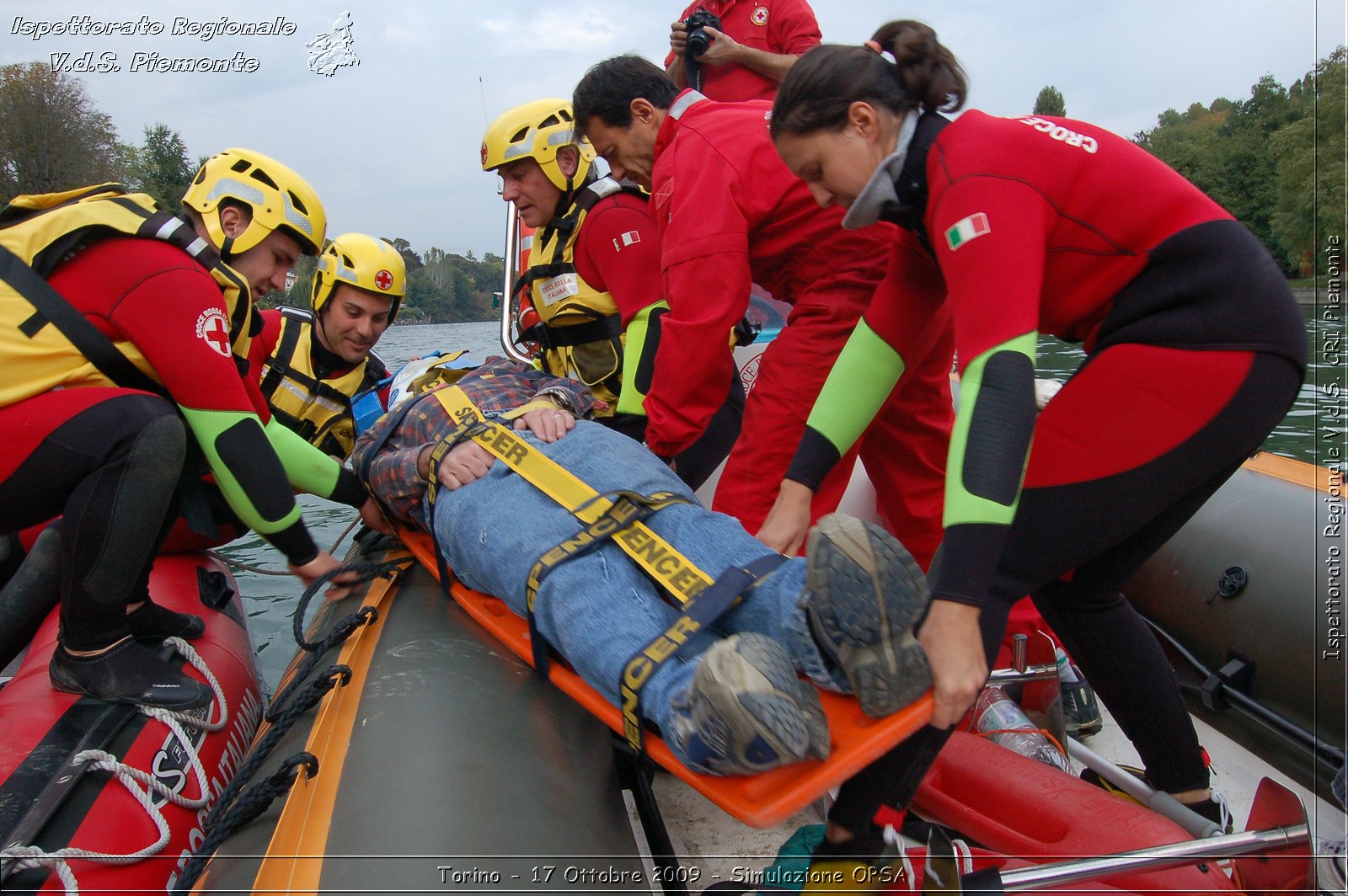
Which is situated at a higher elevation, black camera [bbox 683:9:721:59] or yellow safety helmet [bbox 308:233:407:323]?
black camera [bbox 683:9:721:59]

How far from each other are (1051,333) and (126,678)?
2.31 metres

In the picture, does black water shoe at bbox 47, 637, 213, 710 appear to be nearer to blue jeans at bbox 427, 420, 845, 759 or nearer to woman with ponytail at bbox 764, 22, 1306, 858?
blue jeans at bbox 427, 420, 845, 759

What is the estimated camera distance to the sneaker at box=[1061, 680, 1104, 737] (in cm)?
242

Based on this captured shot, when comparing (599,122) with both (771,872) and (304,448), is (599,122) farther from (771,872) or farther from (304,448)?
(771,872)

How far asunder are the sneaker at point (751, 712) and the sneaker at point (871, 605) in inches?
3.7

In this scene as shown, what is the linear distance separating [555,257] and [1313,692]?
286 centimetres

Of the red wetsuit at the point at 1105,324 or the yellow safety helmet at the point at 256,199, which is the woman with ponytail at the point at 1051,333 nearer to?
the red wetsuit at the point at 1105,324

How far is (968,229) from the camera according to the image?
4.46 ft

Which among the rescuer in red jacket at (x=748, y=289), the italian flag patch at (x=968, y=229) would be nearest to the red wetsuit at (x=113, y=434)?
the rescuer in red jacket at (x=748, y=289)

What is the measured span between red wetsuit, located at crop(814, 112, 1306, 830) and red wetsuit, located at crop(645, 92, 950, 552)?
0.90 meters

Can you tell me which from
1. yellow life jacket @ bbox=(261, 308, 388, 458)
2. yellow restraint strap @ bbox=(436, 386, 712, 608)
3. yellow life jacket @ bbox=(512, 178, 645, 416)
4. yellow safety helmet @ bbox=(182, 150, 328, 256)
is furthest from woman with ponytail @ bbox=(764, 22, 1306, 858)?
yellow life jacket @ bbox=(261, 308, 388, 458)

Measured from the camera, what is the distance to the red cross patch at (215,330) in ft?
6.75

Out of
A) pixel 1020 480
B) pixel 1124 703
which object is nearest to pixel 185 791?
pixel 1020 480

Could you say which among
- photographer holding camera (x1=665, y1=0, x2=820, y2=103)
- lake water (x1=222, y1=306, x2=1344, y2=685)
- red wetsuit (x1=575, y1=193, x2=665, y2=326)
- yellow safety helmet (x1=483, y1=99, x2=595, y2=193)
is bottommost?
lake water (x1=222, y1=306, x2=1344, y2=685)
